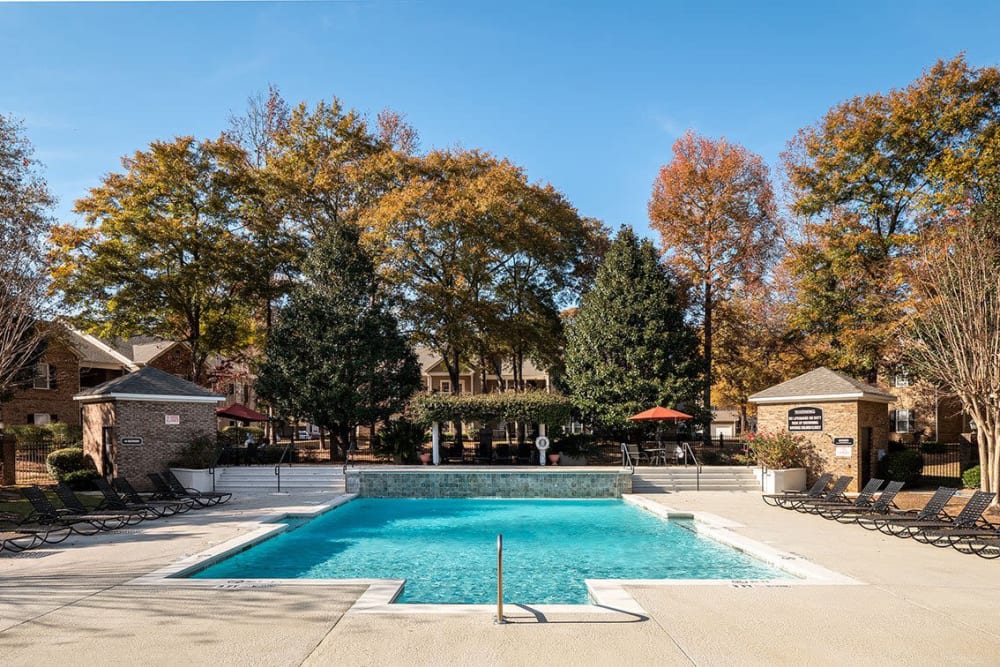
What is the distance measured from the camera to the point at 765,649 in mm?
6848

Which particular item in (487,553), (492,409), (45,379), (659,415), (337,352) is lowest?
(487,553)

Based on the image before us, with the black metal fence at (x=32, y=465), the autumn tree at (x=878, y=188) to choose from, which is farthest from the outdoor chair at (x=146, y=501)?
the autumn tree at (x=878, y=188)

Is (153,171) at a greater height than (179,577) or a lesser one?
greater

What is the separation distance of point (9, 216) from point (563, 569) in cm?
2302

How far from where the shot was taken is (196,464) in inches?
904

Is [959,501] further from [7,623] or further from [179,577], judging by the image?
[7,623]

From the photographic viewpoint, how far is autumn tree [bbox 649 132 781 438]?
32.5 m

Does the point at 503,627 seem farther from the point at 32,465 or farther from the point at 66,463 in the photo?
→ the point at 32,465

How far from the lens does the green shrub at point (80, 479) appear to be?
21.0m

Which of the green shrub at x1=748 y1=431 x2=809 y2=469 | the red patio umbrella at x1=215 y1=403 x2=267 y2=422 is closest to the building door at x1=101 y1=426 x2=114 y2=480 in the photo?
the red patio umbrella at x1=215 y1=403 x2=267 y2=422

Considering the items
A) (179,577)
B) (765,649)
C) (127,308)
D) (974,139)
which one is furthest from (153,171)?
(974,139)

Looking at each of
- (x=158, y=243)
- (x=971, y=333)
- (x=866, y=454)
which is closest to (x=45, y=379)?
(x=158, y=243)

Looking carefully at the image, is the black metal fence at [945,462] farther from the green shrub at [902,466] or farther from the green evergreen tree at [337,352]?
the green evergreen tree at [337,352]

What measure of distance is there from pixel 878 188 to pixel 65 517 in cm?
3087
